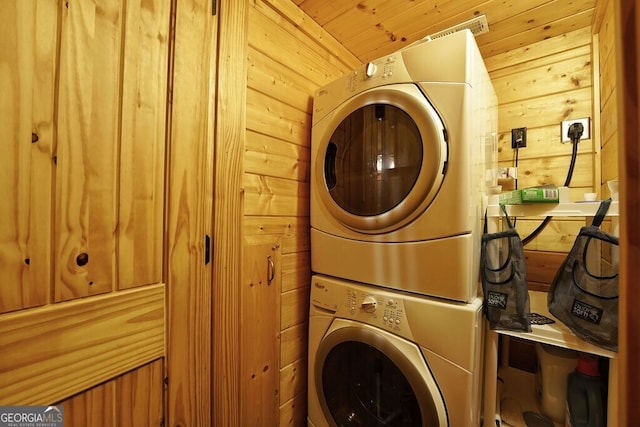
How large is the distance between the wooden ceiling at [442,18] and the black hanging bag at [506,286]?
0.97m

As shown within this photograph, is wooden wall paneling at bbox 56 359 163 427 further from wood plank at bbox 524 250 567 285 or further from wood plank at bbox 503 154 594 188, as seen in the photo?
wood plank at bbox 503 154 594 188

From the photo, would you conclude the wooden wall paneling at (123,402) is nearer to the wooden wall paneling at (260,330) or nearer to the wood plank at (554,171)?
the wooden wall paneling at (260,330)

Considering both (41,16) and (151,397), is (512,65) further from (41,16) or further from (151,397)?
(151,397)

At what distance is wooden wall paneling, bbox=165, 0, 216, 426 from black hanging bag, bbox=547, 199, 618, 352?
114 centimetres

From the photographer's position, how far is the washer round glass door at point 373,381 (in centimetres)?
80

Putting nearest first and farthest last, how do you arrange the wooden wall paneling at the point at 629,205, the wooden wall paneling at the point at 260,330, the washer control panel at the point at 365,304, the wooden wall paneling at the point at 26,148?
the wooden wall paneling at the point at 629,205 → the wooden wall paneling at the point at 26,148 → the washer control panel at the point at 365,304 → the wooden wall paneling at the point at 260,330

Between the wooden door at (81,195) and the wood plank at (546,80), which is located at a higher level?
the wood plank at (546,80)

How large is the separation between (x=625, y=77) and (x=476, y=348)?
76cm

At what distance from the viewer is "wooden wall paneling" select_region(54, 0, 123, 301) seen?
0.58 meters

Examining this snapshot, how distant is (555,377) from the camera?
959mm

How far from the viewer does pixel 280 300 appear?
3.73 ft

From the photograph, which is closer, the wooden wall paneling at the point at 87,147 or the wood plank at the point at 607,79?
the wooden wall paneling at the point at 87,147

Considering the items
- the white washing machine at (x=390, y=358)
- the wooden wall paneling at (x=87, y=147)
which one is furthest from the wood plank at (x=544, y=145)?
the wooden wall paneling at (x=87, y=147)

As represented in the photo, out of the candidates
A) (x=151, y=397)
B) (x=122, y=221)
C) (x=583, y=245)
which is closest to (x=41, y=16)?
(x=122, y=221)
